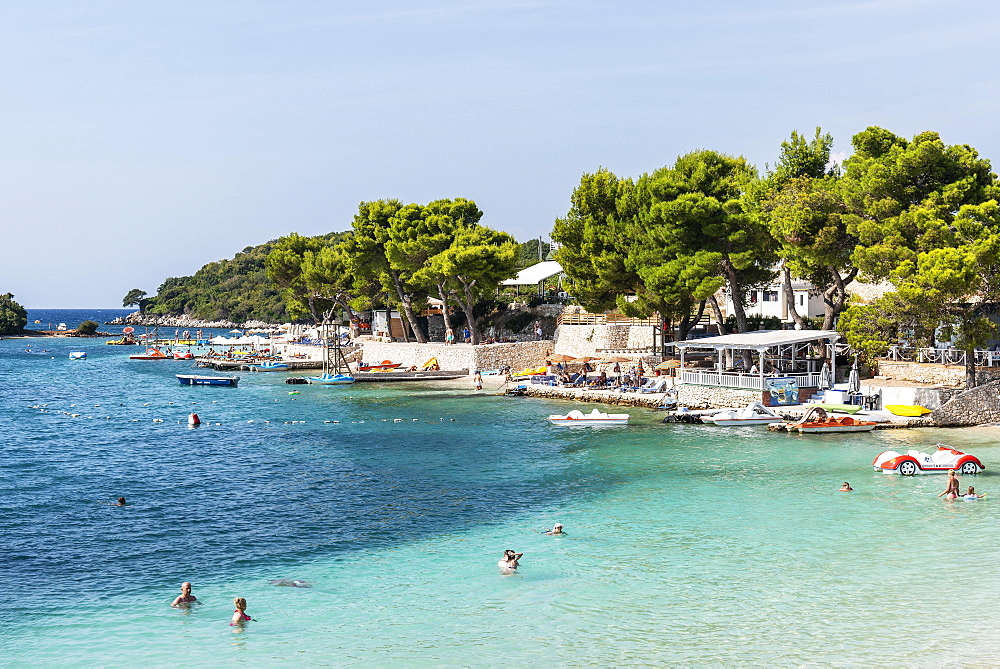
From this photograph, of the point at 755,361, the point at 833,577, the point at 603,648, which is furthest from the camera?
the point at 755,361

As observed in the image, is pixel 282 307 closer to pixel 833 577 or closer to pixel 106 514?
pixel 106 514

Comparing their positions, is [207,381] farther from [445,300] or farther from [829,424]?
[829,424]

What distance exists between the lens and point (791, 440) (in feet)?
131

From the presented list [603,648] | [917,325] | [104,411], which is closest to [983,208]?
[917,325]

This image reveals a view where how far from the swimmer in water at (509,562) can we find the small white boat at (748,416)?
26.2 metres

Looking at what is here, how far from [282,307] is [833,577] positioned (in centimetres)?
17645

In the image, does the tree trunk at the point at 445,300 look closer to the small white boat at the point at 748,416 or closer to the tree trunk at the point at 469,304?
the tree trunk at the point at 469,304

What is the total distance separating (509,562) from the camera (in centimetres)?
2111

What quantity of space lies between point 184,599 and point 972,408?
3739 cm

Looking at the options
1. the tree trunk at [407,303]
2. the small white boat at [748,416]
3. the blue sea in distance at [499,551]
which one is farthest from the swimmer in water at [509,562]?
the tree trunk at [407,303]

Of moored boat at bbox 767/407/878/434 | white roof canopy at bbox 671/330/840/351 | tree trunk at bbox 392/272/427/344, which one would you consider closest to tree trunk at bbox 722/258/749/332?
white roof canopy at bbox 671/330/840/351

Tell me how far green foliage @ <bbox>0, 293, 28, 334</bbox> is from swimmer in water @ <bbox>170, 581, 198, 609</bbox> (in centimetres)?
18390

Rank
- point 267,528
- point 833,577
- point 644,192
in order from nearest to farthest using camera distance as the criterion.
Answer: point 833,577
point 267,528
point 644,192

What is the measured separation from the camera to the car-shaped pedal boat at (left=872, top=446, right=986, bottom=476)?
103 ft
